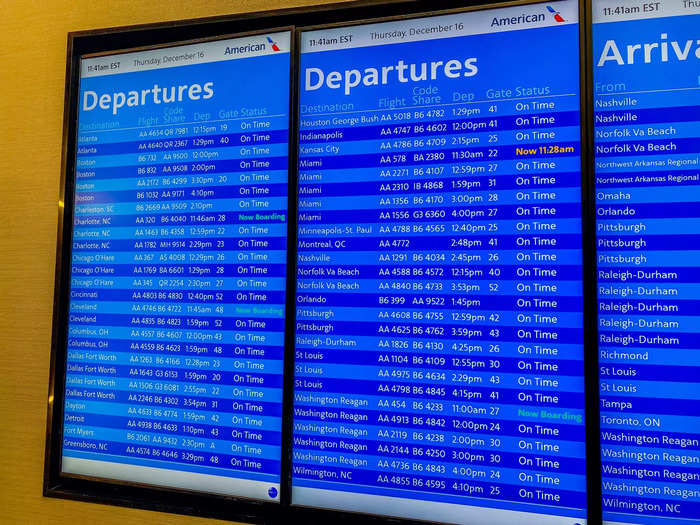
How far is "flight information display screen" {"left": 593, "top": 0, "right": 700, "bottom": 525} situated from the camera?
134cm

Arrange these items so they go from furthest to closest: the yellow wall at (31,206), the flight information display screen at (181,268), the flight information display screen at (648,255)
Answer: the yellow wall at (31,206), the flight information display screen at (181,268), the flight information display screen at (648,255)

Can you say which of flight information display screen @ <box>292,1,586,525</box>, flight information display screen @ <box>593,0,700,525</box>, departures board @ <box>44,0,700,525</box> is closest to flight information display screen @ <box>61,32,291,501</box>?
departures board @ <box>44,0,700,525</box>

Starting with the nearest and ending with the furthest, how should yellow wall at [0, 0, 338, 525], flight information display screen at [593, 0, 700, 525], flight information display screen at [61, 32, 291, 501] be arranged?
flight information display screen at [593, 0, 700, 525] < flight information display screen at [61, 32, 291, 501] < yellow wall at [0, 0, 338, 525]

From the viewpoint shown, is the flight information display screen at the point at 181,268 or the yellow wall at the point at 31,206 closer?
the flight information display screen at the point at 181,268

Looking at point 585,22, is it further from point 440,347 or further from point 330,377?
point 330,377

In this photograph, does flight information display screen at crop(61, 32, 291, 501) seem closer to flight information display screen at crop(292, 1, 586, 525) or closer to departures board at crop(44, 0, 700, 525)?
departures board at crop(44, 0, 700, 525)

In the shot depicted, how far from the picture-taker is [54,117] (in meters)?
1.93

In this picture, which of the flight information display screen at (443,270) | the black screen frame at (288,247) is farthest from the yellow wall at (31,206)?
the flight information display screen at (443,270)

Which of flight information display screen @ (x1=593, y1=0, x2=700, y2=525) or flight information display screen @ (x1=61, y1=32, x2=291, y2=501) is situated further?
flight information display screen @ (x1=61, y1=32, x2=291, y2=501)

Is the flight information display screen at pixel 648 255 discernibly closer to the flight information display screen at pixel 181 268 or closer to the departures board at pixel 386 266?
the departures board at pixel 386 266

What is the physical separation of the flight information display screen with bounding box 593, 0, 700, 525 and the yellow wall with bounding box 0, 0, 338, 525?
1.32 meters

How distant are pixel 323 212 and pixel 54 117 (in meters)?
1.19

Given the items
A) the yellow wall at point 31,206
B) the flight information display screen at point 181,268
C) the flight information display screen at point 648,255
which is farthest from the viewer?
the yellow wall at point 31,206

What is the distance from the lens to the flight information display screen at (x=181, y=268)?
Result: 1.65m
